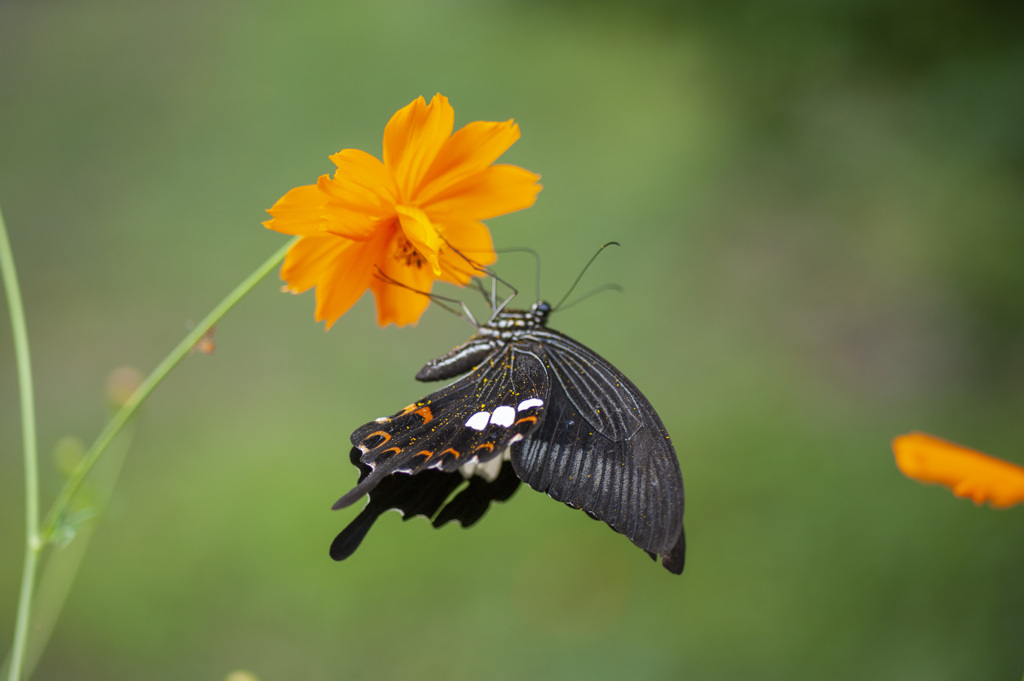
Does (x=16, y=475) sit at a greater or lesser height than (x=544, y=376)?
lesser

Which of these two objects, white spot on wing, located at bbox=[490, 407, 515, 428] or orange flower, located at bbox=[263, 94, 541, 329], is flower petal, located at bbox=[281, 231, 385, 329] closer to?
orange flower, located at bbox=[263, 94, 541, 329]

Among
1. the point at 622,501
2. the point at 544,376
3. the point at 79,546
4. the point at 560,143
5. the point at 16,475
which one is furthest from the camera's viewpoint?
the point at 560,143

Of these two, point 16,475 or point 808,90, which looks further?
point 808,90

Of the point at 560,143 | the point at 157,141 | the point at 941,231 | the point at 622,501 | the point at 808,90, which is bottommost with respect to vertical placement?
the point at 622,501

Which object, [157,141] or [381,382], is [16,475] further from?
[157,141]

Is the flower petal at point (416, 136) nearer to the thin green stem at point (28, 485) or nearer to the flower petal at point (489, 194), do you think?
the flower petal at point (489, 194)

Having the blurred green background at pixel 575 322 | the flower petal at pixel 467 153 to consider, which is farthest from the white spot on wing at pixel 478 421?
the blurred green background at pixel 575 322

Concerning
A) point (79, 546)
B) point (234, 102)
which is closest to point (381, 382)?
point (79, 546)
